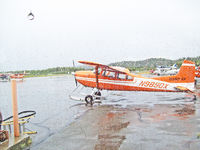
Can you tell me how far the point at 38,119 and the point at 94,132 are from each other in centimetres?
326

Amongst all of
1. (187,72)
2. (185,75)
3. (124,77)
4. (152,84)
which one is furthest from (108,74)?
(187,72)

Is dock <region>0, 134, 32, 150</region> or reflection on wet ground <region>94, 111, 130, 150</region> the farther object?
reflection on wet ground <region>94, 111, 130, 150</region>

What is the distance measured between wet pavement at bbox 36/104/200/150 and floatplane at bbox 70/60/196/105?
3892 millimetres

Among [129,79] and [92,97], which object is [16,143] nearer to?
[92,97]

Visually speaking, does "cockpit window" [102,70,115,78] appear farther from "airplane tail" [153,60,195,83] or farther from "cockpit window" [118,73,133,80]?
"airplane tail" [153,60,195,83]

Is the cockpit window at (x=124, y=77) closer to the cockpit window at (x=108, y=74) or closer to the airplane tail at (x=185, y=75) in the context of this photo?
the cockpit window at (x=108, y=74)

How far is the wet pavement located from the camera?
4.91 m

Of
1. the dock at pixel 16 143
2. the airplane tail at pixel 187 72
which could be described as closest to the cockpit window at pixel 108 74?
the airplane tail at pixel 187 72

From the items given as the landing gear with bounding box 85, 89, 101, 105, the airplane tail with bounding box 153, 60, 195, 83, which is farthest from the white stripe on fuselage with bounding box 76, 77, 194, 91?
the landing gear with bounding box 85, 89, 101, 105

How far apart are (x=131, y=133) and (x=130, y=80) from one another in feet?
22.7

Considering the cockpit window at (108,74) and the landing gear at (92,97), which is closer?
the landing gear at (92,97)

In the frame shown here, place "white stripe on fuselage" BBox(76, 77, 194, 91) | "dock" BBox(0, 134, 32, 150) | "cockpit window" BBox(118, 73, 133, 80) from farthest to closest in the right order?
"cockpit window" BBox(118, 73, 133, 80) → "white stripe on fuselage" BBox(76, 77, 194, 91) → "dock" BBox(0, 134, 32, 150)

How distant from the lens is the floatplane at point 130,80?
11.9 meters

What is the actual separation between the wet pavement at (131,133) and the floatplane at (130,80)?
3.89 meters
